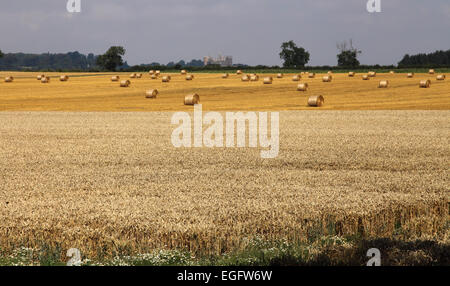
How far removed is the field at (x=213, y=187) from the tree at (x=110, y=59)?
360 feet

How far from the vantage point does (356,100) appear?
48.7m

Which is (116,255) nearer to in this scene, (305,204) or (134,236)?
(134,236)

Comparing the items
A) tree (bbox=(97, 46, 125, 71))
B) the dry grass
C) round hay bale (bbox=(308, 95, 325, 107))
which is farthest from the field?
tree (bbox=(97, 46, 125, 71))

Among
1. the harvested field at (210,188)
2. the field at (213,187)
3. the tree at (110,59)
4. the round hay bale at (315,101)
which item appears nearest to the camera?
the field at (213,187)

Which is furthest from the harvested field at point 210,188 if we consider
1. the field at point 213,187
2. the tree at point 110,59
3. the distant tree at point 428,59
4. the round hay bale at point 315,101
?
the distant tree at point 428,59

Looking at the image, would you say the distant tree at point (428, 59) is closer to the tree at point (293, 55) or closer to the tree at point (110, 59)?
the tree at point (293, 55)

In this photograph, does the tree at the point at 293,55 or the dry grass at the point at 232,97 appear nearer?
the dry grass at the point at 232,97

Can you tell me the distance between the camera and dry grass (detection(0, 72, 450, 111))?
44781mm

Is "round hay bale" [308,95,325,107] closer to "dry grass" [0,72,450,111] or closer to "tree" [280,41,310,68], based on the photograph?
"dry grass" [0,72,450,111]

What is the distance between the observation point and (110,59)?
140m

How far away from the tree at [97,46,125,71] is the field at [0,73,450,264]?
Result: 110 meters

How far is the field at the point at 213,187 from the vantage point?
9.80m

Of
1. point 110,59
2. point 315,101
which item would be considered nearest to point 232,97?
point 315,101
